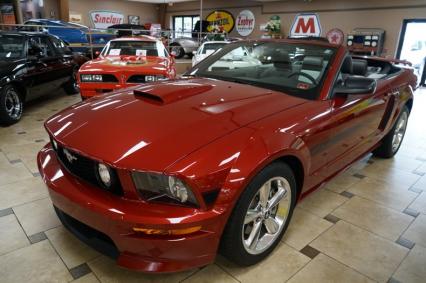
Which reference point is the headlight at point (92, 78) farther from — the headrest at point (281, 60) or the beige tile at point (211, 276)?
the beige tile at point (211, 276)

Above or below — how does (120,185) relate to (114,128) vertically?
below

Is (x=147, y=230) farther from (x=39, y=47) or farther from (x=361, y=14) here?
(x=361, y=14)

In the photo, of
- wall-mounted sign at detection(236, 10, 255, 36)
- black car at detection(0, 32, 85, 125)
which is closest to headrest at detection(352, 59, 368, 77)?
black car at detection(0, 32, 85, 125)

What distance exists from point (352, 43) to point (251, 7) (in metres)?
5.88

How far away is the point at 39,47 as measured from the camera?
5.40 metres

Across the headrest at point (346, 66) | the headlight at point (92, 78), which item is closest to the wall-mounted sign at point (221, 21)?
the headlight at point (92, 78)

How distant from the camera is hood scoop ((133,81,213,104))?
1.99 metres

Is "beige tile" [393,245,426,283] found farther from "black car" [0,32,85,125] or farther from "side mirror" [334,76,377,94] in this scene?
"black car" [0,32,85,125]

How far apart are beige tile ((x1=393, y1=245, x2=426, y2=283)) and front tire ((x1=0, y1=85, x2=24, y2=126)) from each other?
Result: 4.82 meters

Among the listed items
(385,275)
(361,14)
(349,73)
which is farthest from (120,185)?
(361,14)

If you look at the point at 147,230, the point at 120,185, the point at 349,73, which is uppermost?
the point at 349,73

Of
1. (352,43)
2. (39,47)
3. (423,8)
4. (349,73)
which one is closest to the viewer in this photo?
(349,73)

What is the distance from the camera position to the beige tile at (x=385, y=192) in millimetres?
2809

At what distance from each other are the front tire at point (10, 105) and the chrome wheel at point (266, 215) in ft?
13.5
